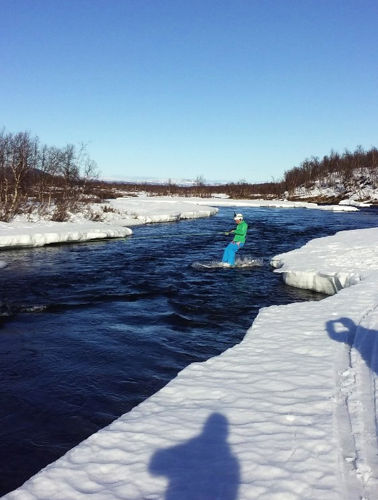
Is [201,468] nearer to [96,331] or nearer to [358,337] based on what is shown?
[358,337]

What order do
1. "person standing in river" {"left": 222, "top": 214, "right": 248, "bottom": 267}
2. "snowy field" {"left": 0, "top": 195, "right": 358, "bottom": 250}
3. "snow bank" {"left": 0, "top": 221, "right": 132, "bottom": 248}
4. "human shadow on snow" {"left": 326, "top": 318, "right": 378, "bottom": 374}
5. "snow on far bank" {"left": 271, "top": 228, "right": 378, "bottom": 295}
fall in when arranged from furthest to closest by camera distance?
"snowy field" {"left": 0, "top": 195, "right": 358, "bottom": 250} < "snow bank" {"left": 0, "top": 221, "right": 132, "bottom": 248} < "person standing in river" {"left": 222, "top": 214, "right": 248, "bottom": 267} < "snow on far bank" {"left": 271, "top": 228, "right": 378, "bottom": 295} < "human shadow on snow" {"left": 326, "top": 318, "right": 378, "bottom": 374}

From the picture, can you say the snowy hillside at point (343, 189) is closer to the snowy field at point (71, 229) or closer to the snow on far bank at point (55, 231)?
the snowy field at point (71, 229)

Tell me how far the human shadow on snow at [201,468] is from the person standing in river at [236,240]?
32.5 ft

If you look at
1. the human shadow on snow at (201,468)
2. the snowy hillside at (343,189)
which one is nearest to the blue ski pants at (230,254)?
the human shadow on snow at (201,468)

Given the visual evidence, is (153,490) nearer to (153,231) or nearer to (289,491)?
(289,491)

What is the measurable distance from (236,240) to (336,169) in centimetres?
9145

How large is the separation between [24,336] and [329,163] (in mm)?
105215

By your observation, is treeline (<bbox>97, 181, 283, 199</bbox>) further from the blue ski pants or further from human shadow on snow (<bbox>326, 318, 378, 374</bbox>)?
human shadow on snow (<bbox>326, 318, 378, 374</bbox>)

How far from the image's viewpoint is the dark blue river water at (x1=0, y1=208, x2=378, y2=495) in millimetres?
4914

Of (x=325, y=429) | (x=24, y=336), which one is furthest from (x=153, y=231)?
(x=325, y=429)

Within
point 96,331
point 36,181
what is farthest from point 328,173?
point 96,331

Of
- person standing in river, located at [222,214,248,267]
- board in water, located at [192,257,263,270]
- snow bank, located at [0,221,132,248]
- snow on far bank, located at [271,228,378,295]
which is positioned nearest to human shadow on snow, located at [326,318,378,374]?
snow on far bank, located at [271,228,378,295]

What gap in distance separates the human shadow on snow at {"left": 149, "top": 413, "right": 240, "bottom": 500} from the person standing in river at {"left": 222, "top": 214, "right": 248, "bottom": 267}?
32.5ft

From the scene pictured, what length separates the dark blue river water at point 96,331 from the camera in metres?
4.91
